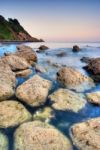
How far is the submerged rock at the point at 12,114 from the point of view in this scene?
1142 centimetres

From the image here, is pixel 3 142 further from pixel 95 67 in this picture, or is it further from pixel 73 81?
pixel 95 67

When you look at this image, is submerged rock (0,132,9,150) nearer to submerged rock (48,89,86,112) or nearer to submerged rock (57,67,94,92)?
submerged rock (48,89,86,112)

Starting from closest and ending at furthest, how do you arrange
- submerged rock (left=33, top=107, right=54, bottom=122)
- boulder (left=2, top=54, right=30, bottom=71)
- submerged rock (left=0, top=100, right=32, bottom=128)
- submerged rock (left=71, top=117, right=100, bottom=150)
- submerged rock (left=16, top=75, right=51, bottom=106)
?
1. submerged rock (left=71, top=117, right=100, bottom=150)
2. submerged rock (left=0, top=100, right=32, bottom=128)
3. submerged rock (left=33, top=107, right=54, bottom=122)
4. submerged rock (left=16, top=75, right=51, bottom=106)
5. boulder (left=2, top=54, right=30, bottom=71)

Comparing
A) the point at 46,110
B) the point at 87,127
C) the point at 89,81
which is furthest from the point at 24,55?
the point at 87,127

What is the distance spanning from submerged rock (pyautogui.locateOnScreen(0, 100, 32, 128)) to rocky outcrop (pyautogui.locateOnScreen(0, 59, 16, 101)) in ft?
2.50

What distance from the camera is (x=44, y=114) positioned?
1262 centimetres

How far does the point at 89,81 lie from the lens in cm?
1822

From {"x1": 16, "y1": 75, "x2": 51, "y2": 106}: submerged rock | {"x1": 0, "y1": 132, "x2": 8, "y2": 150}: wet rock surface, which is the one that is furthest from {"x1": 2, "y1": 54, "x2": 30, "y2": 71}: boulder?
{"x1": 0, "y1": 132, "x2": 8, "y2": 150}: wet rock surface

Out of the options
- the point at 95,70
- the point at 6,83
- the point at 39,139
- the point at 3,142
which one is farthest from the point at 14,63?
the point at 39,139

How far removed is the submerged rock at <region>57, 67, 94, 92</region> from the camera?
1676 cm

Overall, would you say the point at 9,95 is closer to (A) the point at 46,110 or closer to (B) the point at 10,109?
(B) the point at 10,109

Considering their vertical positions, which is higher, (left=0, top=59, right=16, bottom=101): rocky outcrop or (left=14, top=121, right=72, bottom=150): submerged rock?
(left=0, top=59, right=16, bottom=101): rocky outcrop

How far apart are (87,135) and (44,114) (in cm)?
310

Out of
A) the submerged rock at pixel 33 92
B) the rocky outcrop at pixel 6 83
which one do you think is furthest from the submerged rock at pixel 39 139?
the rocky outcrop at pixel 6 83
